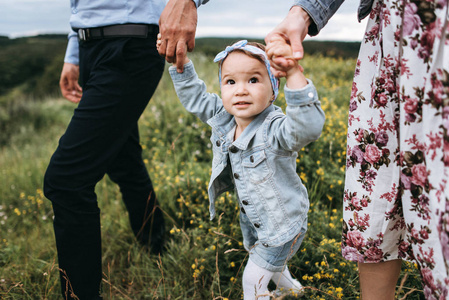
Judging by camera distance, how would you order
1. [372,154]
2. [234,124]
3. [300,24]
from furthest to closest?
[234,124] < [372,154] < [300,24]

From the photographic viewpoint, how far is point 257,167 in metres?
1.73

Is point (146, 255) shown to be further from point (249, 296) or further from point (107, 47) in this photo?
point (107, 47)

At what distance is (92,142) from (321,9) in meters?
1.25

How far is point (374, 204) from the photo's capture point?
159 centimetres

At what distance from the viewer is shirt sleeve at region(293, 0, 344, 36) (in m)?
1.49

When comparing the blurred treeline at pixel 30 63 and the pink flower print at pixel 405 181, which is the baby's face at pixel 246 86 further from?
the blurred treeline at pixel 30 63

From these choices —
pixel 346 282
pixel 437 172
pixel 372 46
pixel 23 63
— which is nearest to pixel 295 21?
pixel 372 46

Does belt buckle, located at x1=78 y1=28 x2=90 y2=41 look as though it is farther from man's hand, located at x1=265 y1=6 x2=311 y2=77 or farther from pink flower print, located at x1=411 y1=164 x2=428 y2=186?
pink flower print, located at x1=411 y1=164 x2=428 y2=186

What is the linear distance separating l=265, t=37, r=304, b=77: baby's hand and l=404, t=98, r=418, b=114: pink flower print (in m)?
0.39

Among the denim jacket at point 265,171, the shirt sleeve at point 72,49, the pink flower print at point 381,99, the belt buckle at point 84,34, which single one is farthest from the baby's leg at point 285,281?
the shirt sleeve at point 72,49

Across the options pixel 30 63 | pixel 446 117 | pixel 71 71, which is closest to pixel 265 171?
pixel 446 117

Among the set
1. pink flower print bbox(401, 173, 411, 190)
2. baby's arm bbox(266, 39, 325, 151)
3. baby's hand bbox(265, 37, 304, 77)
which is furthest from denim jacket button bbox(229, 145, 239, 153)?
pink flower print bbox(401, 173, 411, 190)

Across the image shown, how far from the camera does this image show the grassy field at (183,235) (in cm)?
233

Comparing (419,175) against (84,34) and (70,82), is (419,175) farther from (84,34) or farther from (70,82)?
(70,82)
